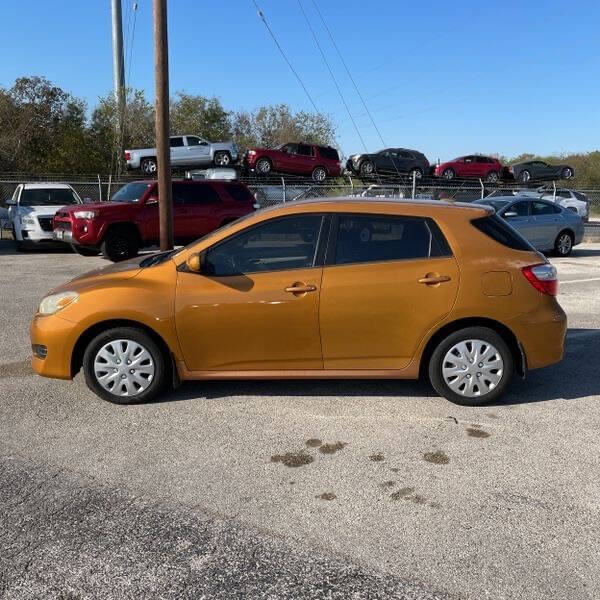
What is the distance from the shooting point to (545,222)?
15195 mm

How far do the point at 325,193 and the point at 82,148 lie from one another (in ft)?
65.1

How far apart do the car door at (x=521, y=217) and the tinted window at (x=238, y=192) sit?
6.16 m

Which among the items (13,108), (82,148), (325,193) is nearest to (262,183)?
(325,193)

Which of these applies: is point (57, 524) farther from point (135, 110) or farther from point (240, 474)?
point (135, 110)

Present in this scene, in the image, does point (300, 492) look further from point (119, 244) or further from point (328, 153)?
point (328, 153)

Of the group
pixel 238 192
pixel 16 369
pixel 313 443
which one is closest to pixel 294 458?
pixel 313 443

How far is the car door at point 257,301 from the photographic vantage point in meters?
4.71

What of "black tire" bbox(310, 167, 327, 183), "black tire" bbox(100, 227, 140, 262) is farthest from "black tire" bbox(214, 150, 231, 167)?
"black tire" bbox(100, 227, 140, 262)

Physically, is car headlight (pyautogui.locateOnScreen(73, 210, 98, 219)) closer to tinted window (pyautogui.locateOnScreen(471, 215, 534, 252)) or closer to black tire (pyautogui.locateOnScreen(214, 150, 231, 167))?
tinted window (pyautogui.locateOnScreen(471, 215, 534, 252))

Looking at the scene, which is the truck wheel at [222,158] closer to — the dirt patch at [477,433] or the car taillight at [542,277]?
the car taillight at [542,277]

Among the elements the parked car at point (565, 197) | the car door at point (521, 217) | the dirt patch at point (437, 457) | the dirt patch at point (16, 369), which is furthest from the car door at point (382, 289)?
the parked car at point (565, 197)

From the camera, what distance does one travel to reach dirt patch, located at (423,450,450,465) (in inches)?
156

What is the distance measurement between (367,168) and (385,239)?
2315 centimetres

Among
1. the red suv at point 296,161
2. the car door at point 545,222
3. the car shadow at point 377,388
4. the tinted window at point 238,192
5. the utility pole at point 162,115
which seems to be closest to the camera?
the car shadow at point 377,388
